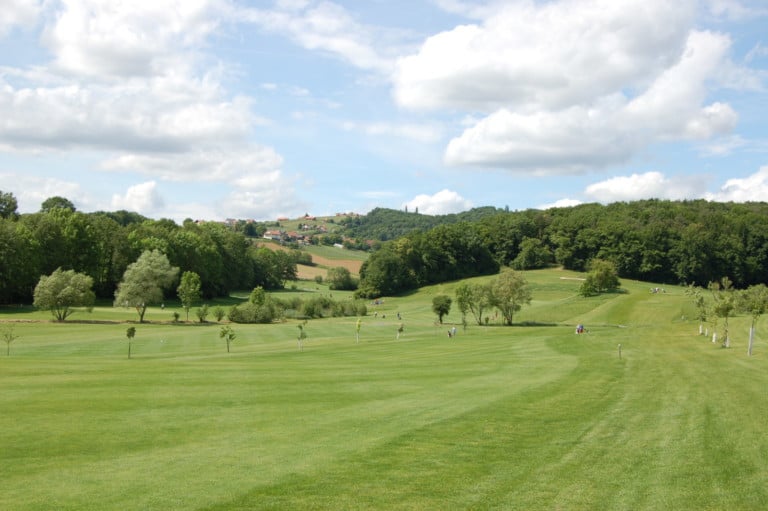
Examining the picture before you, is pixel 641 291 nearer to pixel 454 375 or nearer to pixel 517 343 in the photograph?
pixel 517 343

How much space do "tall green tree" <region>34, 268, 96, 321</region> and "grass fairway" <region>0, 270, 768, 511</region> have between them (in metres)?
47.8

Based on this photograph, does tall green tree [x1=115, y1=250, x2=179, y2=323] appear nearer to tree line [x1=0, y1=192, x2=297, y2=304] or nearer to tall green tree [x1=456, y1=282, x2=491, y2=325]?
tree line [x1=0, y1=192, x2=297, y2=304]

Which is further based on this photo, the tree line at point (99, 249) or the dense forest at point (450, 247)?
the dense forest at point (450, 247)

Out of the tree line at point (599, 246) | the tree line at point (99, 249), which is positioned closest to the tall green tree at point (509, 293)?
the tree line at point (99, 249)

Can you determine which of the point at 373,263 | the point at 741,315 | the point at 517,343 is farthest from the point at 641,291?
the point at 517,343

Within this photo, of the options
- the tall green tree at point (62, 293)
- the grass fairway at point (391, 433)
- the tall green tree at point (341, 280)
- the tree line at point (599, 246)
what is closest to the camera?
the grass fairway at point (391, 433)

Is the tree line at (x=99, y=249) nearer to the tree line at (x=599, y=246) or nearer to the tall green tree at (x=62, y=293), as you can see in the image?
the tall green tree at (x=62, y=293)

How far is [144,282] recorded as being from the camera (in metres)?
87.9

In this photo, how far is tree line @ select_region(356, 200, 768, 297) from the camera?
140000 mm

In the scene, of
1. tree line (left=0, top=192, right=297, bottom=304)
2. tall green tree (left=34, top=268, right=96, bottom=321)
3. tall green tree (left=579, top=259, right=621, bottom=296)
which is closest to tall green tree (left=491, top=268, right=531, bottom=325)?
tall green tree (left=579, top=259, right=621, bottom=296)

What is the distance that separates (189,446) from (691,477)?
518 inches

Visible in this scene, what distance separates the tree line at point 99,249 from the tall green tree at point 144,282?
27.0ft

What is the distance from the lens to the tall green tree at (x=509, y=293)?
82.9 meters

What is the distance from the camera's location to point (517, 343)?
5097 centimetres
